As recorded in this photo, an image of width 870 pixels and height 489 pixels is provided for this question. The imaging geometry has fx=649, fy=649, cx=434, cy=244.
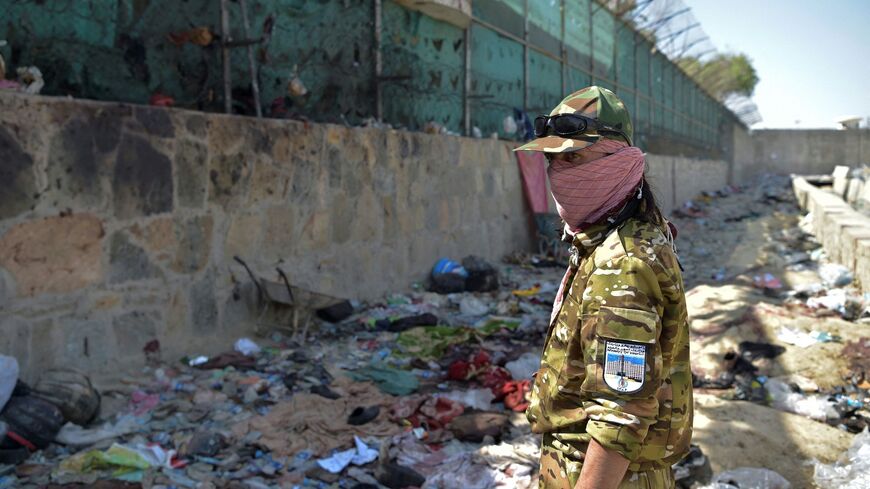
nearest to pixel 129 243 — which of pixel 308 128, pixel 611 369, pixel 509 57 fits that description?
pixel 308 128

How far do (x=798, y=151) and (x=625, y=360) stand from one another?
4915 cm

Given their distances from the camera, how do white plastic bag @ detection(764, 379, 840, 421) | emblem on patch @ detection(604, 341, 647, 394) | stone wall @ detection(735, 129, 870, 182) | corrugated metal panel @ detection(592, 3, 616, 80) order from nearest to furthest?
emblem on patch @ detection(604, 341, 647, 394)
white plastic bag @ detection(764, 379, 840, 421)
corrugated metal panel @ detection(592, 3, 616, 80)
stone wall @ detection(735, 129, 870, 182)

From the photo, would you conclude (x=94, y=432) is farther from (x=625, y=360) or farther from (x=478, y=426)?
(x=625, y=360)

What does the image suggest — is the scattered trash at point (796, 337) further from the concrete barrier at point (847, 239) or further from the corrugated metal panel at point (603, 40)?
the corrugated metal panel at point (603, 40)

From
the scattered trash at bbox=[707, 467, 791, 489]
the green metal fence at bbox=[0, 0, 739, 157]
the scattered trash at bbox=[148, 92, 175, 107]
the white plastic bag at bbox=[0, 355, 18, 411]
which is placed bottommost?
the scattered trash at bbox=[707, 467, 791, 489]

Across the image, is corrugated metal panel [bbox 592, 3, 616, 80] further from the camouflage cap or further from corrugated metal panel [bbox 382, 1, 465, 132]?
the camouflage cap

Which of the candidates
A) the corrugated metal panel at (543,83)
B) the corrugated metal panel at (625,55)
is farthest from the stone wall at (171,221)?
the corrugated metal panel at (625,55)

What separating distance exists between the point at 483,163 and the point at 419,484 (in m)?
6.28

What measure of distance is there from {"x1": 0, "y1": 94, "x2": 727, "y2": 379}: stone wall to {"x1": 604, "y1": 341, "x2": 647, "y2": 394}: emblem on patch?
6.64 feet

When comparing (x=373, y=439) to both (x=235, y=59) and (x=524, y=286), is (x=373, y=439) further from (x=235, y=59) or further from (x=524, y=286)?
(x=524, y=286)

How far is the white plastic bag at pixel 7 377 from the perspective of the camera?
318cm

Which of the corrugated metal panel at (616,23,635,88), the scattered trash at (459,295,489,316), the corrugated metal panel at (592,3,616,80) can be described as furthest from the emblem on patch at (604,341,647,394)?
the corrugated metal panel at (616,23,635,88)

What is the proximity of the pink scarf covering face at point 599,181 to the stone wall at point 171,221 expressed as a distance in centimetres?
176

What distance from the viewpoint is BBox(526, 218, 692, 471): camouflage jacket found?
1371 millimetres
